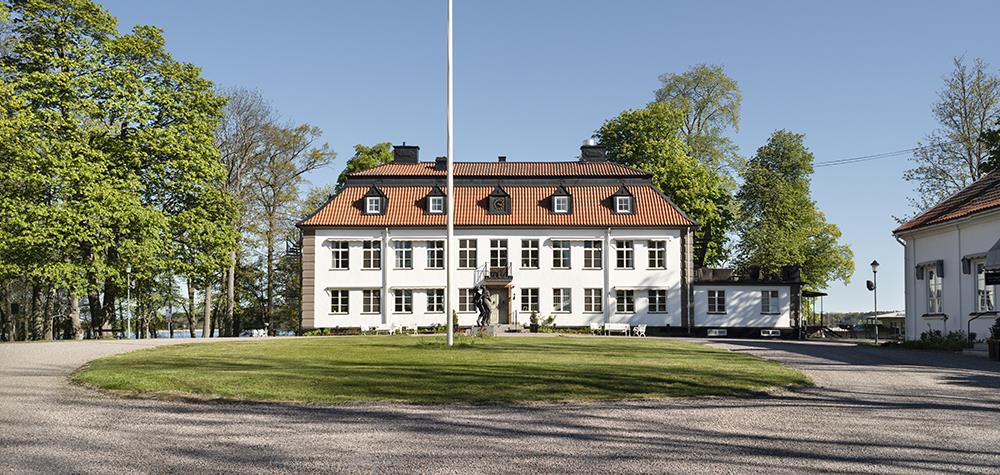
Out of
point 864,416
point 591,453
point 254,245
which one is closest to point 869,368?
point 864,416

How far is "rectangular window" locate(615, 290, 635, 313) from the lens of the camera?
50562 mm

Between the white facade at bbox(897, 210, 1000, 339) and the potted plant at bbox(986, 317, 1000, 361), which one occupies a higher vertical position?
the white facade at bbox(897, 210, 1000, 339)

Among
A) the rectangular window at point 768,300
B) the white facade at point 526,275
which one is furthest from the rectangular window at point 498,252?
the rectangular window at point 768,300

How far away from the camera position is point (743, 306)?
1994 inches

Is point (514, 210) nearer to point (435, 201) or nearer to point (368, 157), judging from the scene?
point (435, 201)

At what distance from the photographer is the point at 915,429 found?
375 inches

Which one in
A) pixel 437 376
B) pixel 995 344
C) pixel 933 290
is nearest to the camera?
pixel 437 376

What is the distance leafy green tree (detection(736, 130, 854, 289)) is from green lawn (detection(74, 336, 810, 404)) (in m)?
39.3

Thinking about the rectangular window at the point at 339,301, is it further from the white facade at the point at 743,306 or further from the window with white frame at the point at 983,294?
the window with white frame at the point at 983,294

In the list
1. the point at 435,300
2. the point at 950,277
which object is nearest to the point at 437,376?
the point at 950,277

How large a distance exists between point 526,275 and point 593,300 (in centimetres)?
385

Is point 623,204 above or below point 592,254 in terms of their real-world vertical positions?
above

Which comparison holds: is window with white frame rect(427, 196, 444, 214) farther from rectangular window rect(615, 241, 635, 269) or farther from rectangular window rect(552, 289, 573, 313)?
rectangular window rect(615, 241, 635, 269)

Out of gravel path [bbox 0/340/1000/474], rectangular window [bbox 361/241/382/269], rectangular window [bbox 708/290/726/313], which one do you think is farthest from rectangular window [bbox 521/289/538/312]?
gravel path [bbox 0/340/1000/474]
